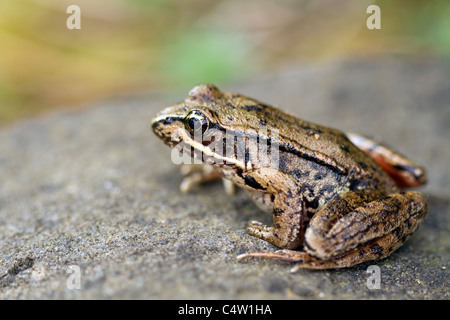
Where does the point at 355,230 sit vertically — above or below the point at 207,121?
below

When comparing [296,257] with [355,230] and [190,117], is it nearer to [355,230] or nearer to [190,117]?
[355,230]

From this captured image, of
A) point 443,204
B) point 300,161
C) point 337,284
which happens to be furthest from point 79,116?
point 443,204

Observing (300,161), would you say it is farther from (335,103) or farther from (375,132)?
(335,103)

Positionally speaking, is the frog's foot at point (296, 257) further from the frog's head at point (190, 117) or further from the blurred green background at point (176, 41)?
the blurred green background at point (176, 41)

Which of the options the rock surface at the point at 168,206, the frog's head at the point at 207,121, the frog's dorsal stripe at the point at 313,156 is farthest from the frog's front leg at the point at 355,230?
the frog's head at the point at 207,121

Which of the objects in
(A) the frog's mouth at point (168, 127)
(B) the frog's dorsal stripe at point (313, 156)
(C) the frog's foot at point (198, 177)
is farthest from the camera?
(C) the frog's foot at point (198, 177)

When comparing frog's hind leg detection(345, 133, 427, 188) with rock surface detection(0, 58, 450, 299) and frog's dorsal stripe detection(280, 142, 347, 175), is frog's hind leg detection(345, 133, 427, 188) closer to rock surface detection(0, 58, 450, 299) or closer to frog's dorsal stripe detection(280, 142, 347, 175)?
rock surface detection(0, 58, 450, 299)

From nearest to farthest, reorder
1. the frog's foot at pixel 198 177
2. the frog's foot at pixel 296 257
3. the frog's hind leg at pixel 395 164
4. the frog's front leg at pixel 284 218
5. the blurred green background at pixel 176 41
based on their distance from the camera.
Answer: the frog's foot at pixel 296 257, the frog's front leg at pixel 284 218, the frog's hind leg at pixel 395 164, the frog's foot at pixel 198 177, the blurred green background at pixel 176 41

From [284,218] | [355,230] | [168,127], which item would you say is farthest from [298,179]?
[168,127]
